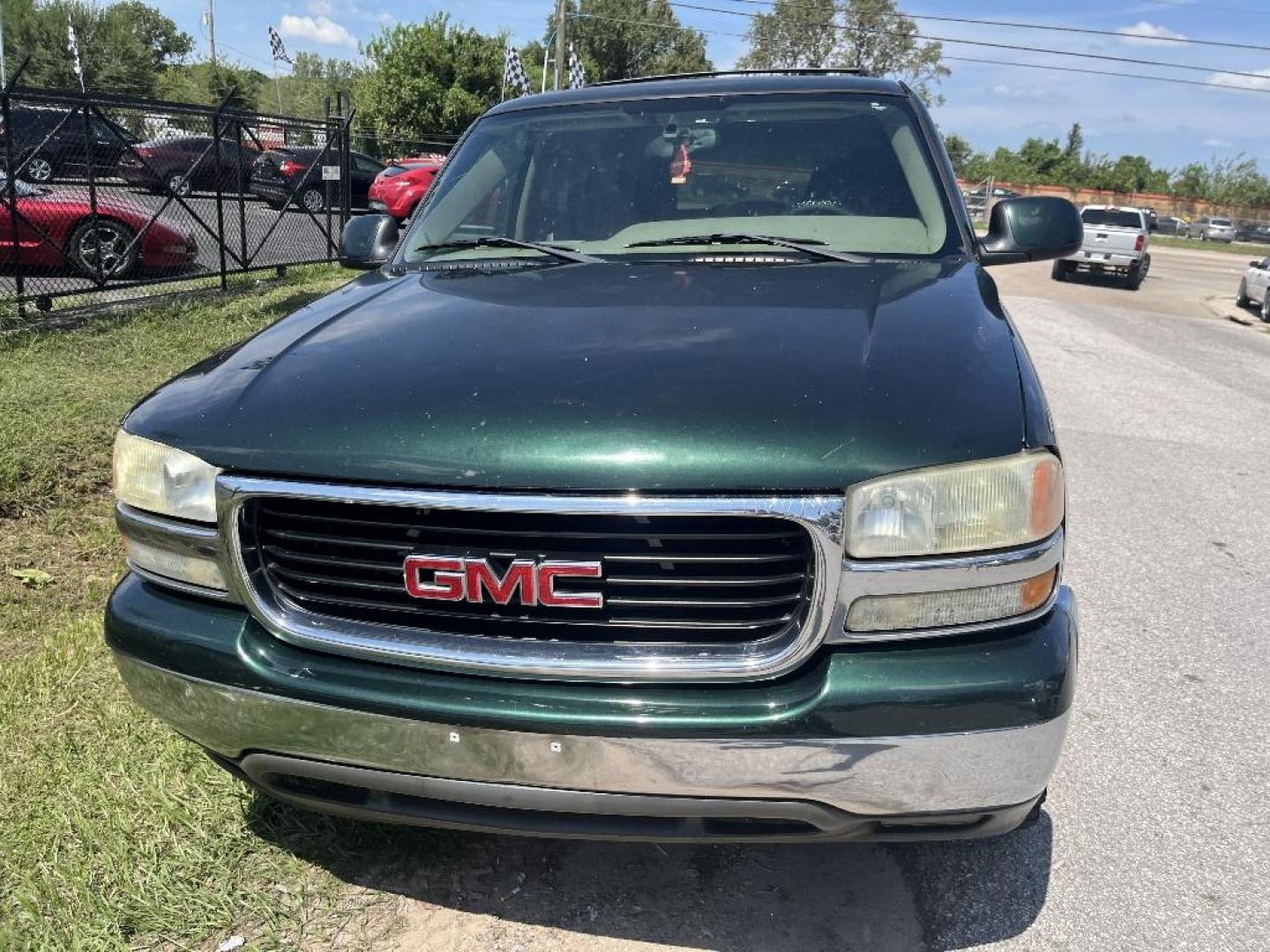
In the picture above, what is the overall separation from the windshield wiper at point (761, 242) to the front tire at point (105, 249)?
757 cm

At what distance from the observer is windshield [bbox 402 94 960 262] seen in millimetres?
2943

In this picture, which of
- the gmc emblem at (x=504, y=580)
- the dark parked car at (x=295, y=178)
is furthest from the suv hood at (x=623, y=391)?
the dark parked car at (x=295, y=178)

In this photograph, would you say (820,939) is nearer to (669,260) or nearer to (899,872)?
(899,872)

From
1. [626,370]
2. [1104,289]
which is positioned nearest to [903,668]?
[626,370]

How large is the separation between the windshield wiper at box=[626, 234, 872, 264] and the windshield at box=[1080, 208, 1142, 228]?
71.8 feet

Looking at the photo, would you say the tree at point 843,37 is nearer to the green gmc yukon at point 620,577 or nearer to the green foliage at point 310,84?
the green foliage at point 310,84

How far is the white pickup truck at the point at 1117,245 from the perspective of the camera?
21.3 meters

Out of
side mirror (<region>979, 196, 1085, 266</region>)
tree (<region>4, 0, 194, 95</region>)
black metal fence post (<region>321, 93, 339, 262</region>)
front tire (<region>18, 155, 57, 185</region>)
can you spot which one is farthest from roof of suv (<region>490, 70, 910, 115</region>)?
tree (<region>4, 0, 194, 95</region>)

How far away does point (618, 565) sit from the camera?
1.73m

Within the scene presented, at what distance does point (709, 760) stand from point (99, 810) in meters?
1.75

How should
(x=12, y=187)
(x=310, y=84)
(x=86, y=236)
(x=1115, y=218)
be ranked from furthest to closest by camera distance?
(x=310, y=84)
(x=1115, y=218)
(x=86, y=236)
(x=12, y=187)

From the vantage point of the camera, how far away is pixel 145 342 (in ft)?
24.4

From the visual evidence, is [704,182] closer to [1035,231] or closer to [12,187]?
[1035,231]

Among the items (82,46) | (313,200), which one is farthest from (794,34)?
(313,200)
